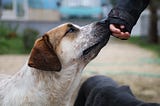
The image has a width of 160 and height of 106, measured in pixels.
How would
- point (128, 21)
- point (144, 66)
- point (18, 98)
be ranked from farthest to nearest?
point (144, 66)
point (128, 21)
point (18, 98)

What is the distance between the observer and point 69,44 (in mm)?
4199

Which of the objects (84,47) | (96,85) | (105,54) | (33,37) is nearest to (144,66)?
(105,54)

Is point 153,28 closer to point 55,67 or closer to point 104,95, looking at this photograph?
point 104,95

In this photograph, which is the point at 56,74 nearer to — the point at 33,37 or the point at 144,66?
the point at 144,66

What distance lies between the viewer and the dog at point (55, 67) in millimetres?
4070

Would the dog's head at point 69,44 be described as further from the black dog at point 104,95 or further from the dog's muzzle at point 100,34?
the black dog at point 104,95

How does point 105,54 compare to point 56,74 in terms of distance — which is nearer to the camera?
point 56,74

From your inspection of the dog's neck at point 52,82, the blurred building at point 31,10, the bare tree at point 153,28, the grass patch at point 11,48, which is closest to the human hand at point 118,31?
the dog's neck at point 52,82

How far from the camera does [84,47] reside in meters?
4.25

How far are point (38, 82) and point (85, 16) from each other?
30.6 meters

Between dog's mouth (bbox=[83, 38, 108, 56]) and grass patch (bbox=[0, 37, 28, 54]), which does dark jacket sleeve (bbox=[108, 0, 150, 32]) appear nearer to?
dog's mouth (bbox=[83, 38, 108, 56])

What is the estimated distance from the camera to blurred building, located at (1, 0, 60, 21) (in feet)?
114

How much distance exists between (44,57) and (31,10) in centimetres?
3185

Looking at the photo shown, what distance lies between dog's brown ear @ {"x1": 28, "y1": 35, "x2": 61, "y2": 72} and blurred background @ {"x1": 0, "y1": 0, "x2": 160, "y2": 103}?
1.44m
